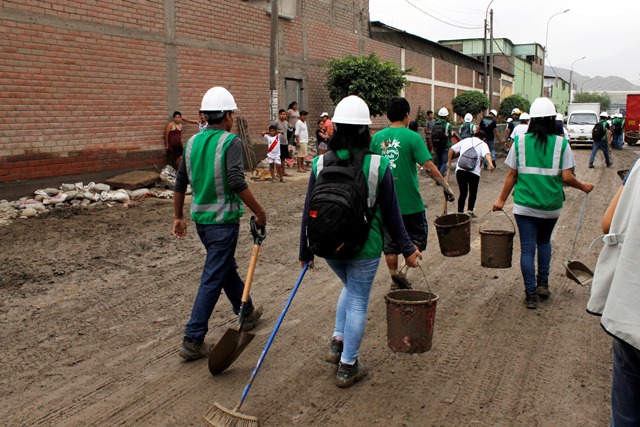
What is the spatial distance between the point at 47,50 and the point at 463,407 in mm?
10362

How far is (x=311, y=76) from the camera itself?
64.6 feet

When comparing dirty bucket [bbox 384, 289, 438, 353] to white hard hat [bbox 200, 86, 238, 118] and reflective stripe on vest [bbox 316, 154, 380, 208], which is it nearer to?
reflective stripe on vest [bbox 316, 154, 380, 208]

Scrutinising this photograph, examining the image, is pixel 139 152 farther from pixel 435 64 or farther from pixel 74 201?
pixel 435 64

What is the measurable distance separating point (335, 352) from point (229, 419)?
3.66 ft

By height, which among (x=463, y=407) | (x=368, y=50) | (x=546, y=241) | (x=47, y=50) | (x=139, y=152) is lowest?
(x=463, y=407)

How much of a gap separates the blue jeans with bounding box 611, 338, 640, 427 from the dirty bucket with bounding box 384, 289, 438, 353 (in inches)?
61.0

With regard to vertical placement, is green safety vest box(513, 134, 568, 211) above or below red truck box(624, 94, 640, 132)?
below

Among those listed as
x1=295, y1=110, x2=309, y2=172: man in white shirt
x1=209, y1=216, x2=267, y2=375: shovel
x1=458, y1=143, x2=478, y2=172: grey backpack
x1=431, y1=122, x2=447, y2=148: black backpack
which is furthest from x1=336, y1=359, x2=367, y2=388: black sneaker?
x1=295, y1=110, x2=309, y2=172: man in white shirt

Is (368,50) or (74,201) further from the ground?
(368,50)

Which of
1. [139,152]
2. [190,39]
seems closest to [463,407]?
[139,152]

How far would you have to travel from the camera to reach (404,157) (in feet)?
17.3

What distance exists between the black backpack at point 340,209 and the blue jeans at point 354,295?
16 centimetres

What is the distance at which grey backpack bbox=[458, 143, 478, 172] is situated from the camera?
8.70 m

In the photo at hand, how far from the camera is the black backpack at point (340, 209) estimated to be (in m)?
3.26
